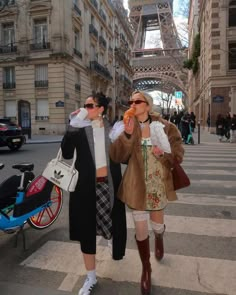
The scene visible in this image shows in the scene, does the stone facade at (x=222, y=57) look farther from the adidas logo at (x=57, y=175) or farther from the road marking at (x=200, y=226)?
the adidas logo at (x=57, y=175)

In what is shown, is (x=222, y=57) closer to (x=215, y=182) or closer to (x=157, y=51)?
(x=215, y=182)

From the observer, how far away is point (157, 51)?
66.7m

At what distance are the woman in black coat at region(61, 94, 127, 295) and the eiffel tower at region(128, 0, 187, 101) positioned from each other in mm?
55545

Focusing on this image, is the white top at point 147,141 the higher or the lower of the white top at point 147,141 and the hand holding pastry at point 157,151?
the higher

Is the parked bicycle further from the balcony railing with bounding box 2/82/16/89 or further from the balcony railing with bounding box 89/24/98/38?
the balcony railing with bounding box 89/24/98/38

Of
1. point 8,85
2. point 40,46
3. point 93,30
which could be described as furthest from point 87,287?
point 93,30

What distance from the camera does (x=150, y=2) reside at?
72125mm

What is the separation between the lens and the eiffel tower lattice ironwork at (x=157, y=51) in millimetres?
62938

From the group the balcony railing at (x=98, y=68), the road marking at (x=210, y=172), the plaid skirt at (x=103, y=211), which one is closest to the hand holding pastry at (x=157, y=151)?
the plaid skirt at (x=103, y=211)

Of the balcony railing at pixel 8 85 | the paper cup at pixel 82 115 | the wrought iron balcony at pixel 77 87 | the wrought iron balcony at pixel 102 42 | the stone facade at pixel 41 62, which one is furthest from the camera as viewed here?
the wrought iron balcony at pixel 102 42

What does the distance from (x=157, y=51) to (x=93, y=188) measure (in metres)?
67.4

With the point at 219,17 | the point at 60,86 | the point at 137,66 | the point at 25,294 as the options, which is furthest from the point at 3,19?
the point at 137,66

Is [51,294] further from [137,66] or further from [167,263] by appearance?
[137,66]

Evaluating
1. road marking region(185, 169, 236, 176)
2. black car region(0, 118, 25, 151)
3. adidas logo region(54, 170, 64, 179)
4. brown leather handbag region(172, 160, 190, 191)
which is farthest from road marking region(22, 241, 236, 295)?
black car region(0, 118, 25, 151)
